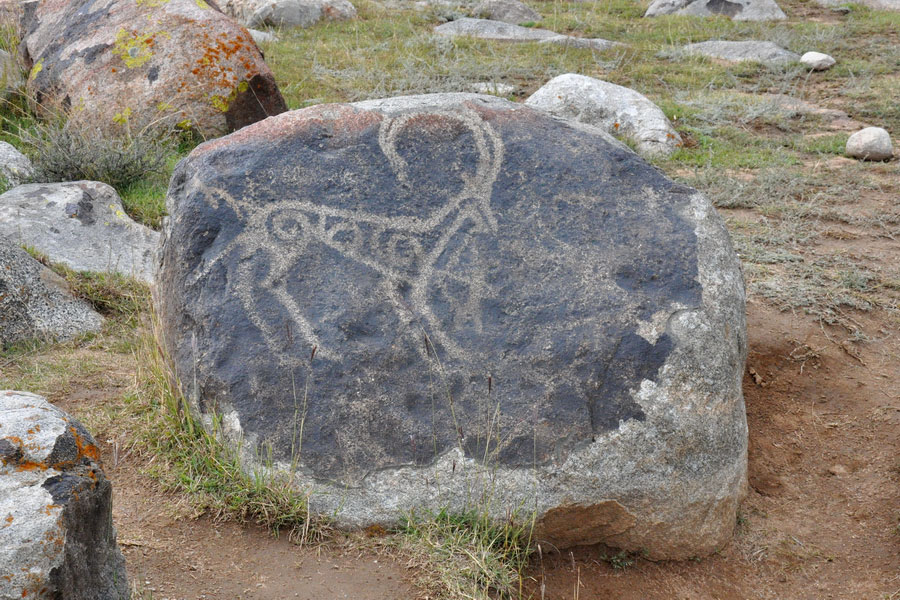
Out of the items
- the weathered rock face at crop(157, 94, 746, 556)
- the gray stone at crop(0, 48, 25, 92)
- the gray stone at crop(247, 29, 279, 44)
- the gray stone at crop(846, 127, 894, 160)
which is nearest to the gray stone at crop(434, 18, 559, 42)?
the gray stone at crop(247, 29, 279, 44)

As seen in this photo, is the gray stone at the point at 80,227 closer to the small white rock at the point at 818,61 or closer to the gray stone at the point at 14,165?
the gray stone at the point at 14,165

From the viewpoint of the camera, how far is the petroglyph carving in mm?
2861

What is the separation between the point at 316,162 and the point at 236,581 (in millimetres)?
1446

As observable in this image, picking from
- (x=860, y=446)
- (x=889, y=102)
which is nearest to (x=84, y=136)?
(x=860, y=446)

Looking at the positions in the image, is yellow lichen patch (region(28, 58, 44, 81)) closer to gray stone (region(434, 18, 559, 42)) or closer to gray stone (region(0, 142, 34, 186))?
gray stone (region(0, 142, 34, 186))

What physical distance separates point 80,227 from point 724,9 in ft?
33.2

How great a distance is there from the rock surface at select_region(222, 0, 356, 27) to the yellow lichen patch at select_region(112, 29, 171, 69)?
4.25 m

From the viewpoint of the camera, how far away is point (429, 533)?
2.61m

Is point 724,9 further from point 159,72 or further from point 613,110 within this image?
point 159,72

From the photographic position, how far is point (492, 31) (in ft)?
34.7

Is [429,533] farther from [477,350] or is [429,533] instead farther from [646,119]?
[646,119]

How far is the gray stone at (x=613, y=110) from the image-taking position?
6738 mm

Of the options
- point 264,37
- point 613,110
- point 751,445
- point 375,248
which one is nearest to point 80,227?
point 375,248

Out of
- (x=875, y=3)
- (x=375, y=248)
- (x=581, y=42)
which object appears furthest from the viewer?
(x=875, y=3)
